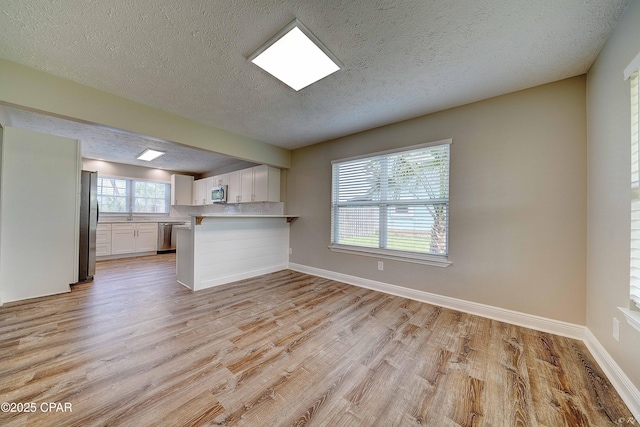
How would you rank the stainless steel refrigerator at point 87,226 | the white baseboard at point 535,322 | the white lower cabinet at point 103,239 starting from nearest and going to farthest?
the white baseboard at point 535,322 → the stainless steel refrigerator at point 87,226 → the white lower cabinet at point 103,239

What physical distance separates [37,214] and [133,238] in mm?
3085

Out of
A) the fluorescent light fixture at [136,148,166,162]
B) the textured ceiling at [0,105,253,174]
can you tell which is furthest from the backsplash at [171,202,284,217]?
the fluorescent light fixture at [136,148,166,162]

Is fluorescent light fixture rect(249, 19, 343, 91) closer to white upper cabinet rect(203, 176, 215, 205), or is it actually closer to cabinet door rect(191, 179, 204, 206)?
white upper cabinet rect(203, 176, 215, 205)

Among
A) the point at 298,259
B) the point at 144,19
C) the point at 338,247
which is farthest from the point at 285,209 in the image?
the point at 144,19

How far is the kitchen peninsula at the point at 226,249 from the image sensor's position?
124 inches

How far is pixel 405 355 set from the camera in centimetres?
174

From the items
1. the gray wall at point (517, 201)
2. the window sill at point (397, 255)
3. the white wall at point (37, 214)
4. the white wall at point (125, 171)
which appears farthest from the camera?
the white wall at point (125, 171)

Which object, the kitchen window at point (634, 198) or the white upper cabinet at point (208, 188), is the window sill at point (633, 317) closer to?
the kitchen window at point (634, 198)

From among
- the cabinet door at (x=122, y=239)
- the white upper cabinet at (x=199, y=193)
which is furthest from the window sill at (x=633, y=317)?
the cabinet door at (x=122, y=239)

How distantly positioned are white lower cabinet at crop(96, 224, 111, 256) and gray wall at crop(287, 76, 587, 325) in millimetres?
6389

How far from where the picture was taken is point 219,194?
5676 mm

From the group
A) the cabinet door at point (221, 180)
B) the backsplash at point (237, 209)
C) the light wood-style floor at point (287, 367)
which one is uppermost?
the cabinet door at point (221, 180)

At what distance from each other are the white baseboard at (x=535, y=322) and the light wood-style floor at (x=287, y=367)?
0.20ft

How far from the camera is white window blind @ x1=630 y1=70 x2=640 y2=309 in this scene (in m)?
1.29
